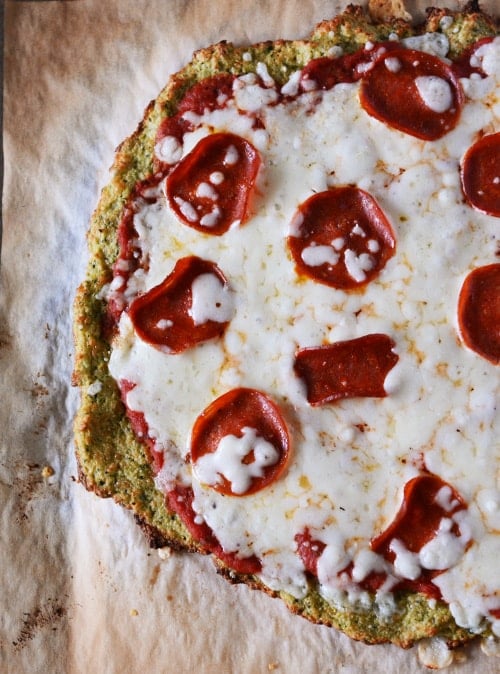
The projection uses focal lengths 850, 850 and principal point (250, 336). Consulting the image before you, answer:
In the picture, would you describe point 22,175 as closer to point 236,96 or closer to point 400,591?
point 236,96

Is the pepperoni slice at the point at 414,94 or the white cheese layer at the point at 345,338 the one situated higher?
the pepperoni slice at the point at 414,94

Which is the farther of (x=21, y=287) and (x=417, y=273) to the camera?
(x=21, y=287)

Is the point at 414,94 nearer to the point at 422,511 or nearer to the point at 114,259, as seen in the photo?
the point at 114,259

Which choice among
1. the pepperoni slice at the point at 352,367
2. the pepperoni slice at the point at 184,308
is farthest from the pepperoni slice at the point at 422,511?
the pepperoni slice at the point at 184,308

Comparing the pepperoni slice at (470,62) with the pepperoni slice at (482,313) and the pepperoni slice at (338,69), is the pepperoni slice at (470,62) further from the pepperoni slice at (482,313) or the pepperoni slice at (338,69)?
the pepperoni slice at (482,313)

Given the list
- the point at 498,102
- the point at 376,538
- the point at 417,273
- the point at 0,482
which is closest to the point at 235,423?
the point at 376,538

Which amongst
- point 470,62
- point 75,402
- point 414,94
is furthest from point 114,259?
point 470,62

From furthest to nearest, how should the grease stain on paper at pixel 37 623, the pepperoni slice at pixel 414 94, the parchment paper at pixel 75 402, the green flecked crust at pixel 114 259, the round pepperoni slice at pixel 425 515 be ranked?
1. the grease stain on paper at pixel 37 623
2. the parchment paper at pixel 75 402
3. the green flecked crust at pixel 114 259
4. the pepperoni slice at pixel 414 94
5. the round pepperoni slice at pixel 425 515
